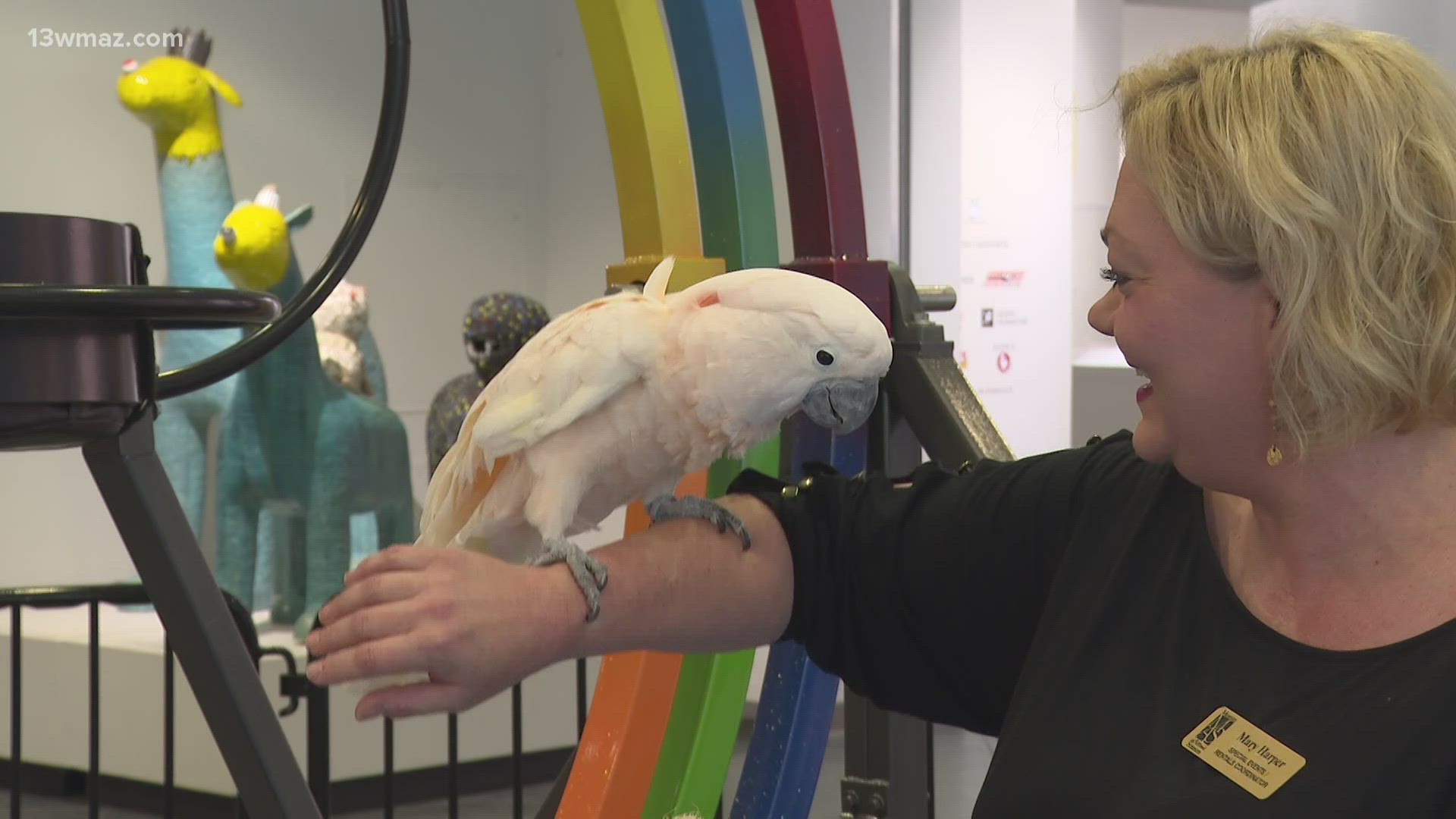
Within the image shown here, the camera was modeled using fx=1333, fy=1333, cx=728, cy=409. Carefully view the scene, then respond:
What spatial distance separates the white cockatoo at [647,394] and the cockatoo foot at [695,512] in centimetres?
5

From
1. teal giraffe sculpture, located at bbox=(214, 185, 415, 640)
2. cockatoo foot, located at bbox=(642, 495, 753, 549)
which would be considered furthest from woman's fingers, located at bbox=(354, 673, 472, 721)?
teal giraffe sculpture, located at bbox=(214, 185, 415, 640)

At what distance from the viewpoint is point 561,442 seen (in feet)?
2.46

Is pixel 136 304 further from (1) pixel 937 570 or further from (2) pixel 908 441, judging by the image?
(2) pixel 908 441

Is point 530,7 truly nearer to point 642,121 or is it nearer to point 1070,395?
point 1070,395

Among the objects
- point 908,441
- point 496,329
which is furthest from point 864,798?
point 496,329

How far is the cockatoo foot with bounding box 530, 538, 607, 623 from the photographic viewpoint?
731 mm

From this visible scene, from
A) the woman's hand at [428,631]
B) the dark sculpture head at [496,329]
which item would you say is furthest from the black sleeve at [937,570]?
the dark sculpture head at [496,329]

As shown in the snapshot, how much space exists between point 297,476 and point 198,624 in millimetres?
2230

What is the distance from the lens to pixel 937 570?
905mm

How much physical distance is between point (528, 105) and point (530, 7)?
21cm

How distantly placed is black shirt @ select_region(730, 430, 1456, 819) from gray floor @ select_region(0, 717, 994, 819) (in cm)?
169

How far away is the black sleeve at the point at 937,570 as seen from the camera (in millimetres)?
902

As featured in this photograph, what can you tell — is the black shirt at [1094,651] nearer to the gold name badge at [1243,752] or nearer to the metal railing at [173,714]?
the gold name badge at [1243,752]

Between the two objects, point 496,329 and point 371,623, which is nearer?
point 371,623
